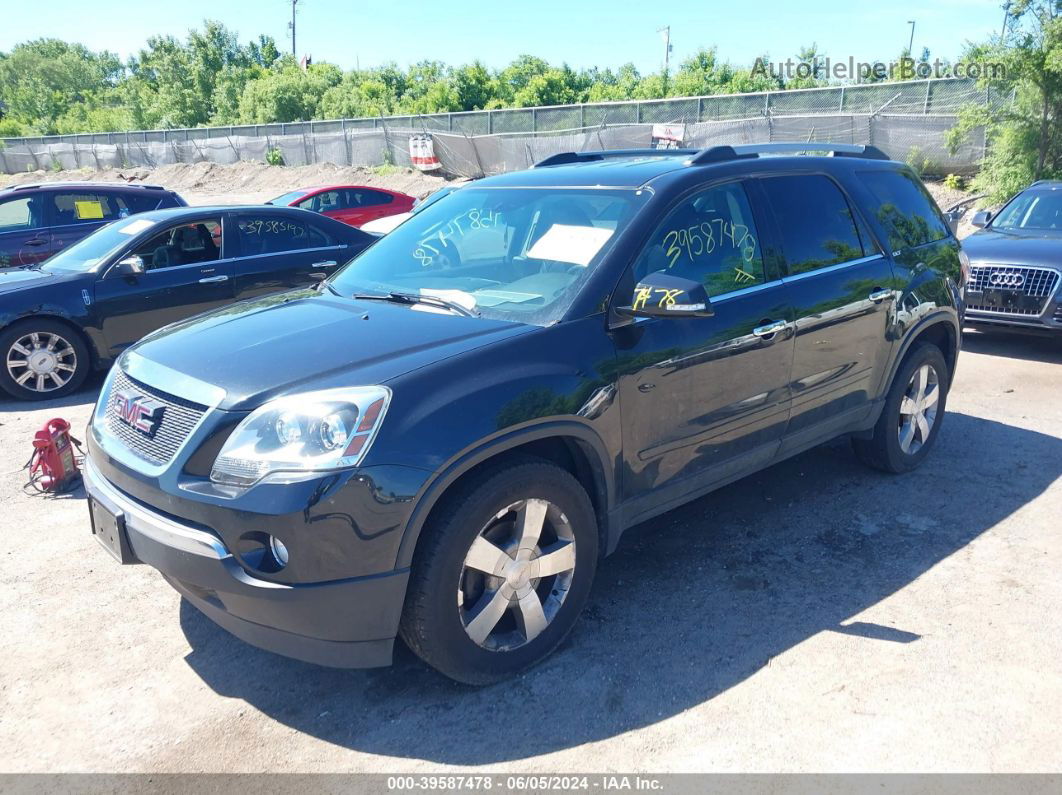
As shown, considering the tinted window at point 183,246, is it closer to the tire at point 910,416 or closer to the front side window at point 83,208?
Answer: the front side window at point 83,208

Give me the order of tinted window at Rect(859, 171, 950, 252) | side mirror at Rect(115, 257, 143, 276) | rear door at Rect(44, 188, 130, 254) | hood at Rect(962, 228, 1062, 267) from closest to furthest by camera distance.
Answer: tinted window at Rect(859, 171, 950, 252) → side mirror at Rect(115, 257, 143, 276) → hood at Rect(962, 228, 1062, 267) → rear door at Rect(44, 188, 130, 254)

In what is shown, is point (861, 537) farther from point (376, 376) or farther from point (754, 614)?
point (376, 376)

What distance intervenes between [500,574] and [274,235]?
19.6 ft

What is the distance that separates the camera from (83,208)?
1002 cm

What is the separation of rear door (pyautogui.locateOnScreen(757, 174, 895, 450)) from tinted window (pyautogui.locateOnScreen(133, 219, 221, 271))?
5437 mm

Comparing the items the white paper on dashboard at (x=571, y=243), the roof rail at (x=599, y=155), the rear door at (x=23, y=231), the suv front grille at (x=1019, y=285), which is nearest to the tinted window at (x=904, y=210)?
the roof rail at (x=599, y=155)

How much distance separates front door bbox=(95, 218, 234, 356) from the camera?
7293 millimetres

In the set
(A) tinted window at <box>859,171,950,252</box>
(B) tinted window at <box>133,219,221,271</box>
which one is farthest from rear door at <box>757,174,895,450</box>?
(B) tinted window at <box>133,219,221,271</box>

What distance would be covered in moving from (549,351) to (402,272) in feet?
3.78

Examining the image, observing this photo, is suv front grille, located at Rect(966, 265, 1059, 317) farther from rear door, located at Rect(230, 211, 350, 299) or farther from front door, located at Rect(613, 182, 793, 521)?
rear door, located at Rect(230, 211, 350, 299)

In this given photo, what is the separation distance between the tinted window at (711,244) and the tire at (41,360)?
18.7 ft

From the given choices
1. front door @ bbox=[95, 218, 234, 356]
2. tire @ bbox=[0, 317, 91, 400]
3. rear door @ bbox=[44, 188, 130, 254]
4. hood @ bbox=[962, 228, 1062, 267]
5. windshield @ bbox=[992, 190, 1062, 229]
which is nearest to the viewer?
tire @ bbox=[0, 317, 91, 400]

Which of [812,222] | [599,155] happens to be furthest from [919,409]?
[599,155]

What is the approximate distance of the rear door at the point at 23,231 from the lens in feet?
31.4
